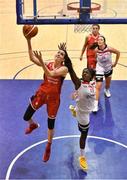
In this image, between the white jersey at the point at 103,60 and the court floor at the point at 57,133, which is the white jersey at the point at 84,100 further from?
the white jersey at the point at 103,60

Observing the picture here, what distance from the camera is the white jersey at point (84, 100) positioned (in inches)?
191

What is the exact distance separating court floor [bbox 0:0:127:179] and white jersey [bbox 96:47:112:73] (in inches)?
25.9

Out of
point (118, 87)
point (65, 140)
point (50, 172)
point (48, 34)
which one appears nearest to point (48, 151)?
point (50, 172)

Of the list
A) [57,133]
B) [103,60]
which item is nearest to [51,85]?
[57,133]

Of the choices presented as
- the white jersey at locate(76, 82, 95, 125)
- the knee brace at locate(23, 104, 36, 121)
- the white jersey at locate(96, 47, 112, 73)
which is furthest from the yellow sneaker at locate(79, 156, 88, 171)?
the white jersey at locate(96, 47, 112, 73)

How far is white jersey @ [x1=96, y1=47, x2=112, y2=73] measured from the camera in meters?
6.71

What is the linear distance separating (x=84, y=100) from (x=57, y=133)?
1358 mm

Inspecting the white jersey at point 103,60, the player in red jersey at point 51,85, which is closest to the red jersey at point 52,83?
the player in red jersey at point 51,85

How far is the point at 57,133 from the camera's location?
6070 millimetres

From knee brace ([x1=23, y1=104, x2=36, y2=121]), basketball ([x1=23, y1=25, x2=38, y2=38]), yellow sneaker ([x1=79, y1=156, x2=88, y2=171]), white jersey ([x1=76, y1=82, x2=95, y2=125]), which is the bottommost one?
yellow sneaker ([x1=79, y1=156, x2=88, y2=171])

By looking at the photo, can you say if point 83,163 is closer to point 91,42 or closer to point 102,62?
point 102,62

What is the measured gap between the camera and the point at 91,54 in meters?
6.97

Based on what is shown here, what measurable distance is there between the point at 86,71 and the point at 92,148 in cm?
144

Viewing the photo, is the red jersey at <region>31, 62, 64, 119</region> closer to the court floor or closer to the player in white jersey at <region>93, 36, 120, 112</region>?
the court floor
